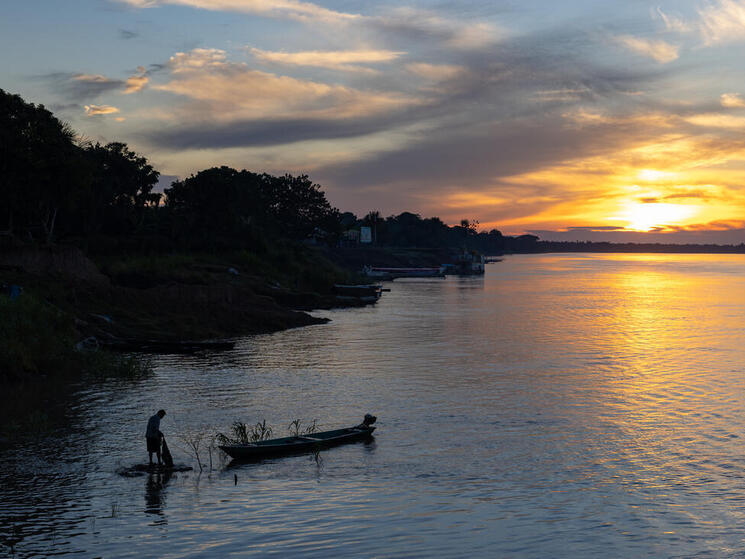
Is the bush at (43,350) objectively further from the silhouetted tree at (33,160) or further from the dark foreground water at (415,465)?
the silhouetted tree at (33,160)

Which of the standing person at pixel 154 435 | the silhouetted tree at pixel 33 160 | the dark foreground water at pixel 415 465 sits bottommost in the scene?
the dark foreground water at pixel 415 465

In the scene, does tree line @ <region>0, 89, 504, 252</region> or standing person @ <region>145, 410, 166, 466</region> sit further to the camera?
tree line @ <region>0, 89, 504, 252</region>

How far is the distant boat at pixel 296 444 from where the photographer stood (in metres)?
28.0

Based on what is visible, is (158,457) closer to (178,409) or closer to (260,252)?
(178,409)

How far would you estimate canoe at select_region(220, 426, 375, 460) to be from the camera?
2797cm

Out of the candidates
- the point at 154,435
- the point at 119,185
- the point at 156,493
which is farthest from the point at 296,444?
the point at 119,185

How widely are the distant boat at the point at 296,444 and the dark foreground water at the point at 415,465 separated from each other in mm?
532

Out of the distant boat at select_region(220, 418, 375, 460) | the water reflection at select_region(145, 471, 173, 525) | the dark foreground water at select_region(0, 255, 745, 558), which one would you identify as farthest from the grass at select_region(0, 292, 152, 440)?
the distant boat at select_region(220, 418, 375, 460)

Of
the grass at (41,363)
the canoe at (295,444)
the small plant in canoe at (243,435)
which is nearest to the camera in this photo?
the canoe at (295,444)

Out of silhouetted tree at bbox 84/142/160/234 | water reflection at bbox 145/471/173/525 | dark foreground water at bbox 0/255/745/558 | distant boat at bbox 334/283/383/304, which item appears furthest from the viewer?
distant boat at bbox 334/283/383/304

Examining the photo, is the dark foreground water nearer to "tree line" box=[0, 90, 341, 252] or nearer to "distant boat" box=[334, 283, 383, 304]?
"tree line" box=[0, 90, 341, 252]

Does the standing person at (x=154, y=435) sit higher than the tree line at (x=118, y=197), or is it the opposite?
the tree line at (x=118, y=197)

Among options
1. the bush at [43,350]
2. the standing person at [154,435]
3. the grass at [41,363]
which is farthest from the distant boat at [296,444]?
the bush at [43,350]

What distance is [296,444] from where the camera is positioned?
2902 centimetres
